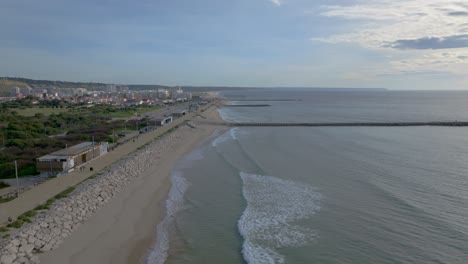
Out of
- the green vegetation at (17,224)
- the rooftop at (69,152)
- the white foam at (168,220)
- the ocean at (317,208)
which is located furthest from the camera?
the rooftop at (69,152)

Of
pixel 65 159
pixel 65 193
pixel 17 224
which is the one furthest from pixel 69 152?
pixel 17 224

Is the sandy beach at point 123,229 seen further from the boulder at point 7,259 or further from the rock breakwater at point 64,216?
the boulder at point 7,259

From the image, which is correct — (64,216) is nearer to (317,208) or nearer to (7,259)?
(7,259)

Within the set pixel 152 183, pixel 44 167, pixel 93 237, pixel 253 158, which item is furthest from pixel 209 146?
pixel 93 237

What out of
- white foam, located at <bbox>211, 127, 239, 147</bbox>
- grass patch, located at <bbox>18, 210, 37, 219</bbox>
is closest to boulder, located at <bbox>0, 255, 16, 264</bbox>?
grass patch, located at <bbox>18, 210, 37, 219</bbox>

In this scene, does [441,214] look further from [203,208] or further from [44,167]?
[44,167]

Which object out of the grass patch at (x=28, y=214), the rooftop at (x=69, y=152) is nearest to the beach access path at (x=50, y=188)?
the grass patch at (x=28, y=214)
